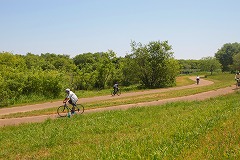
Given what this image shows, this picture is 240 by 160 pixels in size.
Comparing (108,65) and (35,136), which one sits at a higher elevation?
(108,65)

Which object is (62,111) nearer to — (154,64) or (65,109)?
(65,109)

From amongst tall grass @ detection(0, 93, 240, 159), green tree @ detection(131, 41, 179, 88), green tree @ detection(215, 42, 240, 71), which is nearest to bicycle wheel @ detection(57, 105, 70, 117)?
tall grass @ detection(0, 93, 240, 159)

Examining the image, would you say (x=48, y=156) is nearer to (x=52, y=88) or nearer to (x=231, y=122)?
(x=231, y=122)

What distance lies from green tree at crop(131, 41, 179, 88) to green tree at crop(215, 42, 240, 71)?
8299cm

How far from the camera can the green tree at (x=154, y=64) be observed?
47312 mm

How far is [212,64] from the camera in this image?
108 metres

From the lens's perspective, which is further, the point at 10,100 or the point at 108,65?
the point at 108,65

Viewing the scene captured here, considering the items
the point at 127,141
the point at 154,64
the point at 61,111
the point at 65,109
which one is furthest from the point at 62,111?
the point at 154,64

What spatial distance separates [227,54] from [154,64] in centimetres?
8707

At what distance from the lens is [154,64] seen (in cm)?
4728

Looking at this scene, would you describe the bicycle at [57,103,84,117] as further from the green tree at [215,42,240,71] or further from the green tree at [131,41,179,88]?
the green tree at [215,42,240,71]

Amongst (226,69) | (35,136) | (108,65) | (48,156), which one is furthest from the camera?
(226,69)

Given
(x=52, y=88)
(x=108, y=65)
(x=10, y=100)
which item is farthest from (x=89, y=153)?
(x=108, y=65)

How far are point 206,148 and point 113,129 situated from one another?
5724 millimetres
